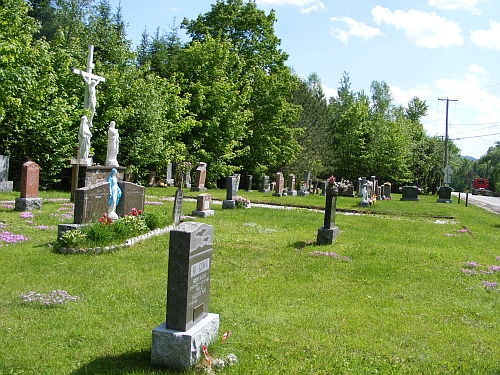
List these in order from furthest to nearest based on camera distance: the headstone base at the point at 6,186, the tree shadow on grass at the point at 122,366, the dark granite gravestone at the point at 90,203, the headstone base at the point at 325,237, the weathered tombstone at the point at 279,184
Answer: the weathered tombstone at the point at 279,184
the headstone base at the point at 6,186
the headstone base at the point at 325,237
the dark granite gravestone at the point at 90,203
the tree shadow on grass at the point at 122,366

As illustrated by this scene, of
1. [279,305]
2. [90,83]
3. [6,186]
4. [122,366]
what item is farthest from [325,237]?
[6,186]

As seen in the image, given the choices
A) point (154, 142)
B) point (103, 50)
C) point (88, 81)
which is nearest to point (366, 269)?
point (88, 81)

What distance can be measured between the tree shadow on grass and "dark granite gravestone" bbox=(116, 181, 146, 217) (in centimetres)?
844

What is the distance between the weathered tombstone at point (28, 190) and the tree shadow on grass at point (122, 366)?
38.2ft

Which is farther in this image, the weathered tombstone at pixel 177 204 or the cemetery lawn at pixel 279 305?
the weathered tombstone at pixel 177 204

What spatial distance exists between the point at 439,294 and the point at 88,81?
16280 mm

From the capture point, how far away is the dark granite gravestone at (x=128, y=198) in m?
13.6

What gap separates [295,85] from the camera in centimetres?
4081

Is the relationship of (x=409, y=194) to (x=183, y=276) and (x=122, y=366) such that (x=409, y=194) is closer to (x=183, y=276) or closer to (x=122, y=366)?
(x=183, y=276)

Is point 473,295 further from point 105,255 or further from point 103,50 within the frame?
point 103,50

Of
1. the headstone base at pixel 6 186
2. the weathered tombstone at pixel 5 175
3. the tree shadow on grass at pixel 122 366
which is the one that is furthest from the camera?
the weathered tombstone at pixel 5 175

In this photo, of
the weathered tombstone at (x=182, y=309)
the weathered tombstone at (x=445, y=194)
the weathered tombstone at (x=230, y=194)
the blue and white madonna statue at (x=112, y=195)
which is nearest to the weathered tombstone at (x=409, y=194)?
the weathered tombstone at (x=445, y=194)

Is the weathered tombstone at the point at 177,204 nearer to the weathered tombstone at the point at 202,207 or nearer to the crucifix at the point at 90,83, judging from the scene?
the weathered tombstone at the point at 202,207

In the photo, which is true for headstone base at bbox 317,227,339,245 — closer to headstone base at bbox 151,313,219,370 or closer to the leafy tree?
headstone base at bbox 151,313,219,370
